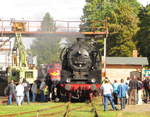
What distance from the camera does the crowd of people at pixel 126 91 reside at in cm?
2042

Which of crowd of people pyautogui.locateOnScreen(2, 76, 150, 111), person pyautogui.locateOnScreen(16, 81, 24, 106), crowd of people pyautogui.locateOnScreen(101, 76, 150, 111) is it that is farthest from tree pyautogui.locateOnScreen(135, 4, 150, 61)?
person pyautogui.locateOnScreen(16, 81, 24, 106)

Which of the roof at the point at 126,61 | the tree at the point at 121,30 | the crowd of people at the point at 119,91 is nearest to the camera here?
the crowd of people at the point at 119,91

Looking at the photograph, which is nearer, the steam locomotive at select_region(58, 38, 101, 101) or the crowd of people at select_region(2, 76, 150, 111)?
the crowd of people at select_region(2, 76, 150, 111)

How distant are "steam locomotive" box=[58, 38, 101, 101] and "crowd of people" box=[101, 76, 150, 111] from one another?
1.96 m

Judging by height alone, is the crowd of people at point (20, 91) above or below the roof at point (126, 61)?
below

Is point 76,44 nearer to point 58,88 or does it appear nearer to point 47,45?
point 58,88

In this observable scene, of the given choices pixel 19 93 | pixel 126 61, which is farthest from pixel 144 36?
pixel 19 93

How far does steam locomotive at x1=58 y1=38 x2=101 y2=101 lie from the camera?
2558cm

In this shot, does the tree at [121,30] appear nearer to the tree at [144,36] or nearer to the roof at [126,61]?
the tree at [144,36]

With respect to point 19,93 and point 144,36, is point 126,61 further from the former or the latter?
point 19,93

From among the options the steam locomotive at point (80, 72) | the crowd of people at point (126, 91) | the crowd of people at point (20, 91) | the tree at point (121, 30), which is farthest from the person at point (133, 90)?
the tree at point (121, 30)

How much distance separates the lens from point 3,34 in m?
38.3

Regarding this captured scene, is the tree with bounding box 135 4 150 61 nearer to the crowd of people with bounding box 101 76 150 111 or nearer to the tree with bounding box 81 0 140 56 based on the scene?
the tree with bounding box 81 0 140 56

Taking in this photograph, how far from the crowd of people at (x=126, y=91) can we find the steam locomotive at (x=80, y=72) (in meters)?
1.96
